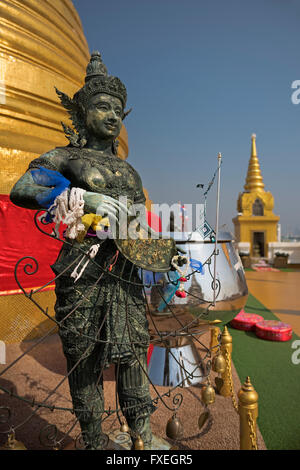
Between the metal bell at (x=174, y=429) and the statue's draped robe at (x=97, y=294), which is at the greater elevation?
the statue's draped robe at (x=97, y=294)

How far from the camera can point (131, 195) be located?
1233mm

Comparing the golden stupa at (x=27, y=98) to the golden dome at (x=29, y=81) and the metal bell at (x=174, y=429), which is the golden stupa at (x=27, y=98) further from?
the metal bell at (x=174, y=429)

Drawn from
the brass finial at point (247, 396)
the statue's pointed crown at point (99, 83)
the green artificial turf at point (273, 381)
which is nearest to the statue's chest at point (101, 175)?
the statue's pointed crown at point (99, 83)

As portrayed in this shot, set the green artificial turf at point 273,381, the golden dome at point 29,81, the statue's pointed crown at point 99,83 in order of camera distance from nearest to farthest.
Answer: the statue's pointed crown at point 99,83, the green artificial turf at point 273,381, the golden dome at point 29,81

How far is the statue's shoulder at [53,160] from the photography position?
1.06 meters

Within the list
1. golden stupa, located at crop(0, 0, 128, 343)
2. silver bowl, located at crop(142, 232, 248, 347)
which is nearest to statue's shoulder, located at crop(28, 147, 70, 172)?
silver bowl, located at crop(142, 232, 248, 347)

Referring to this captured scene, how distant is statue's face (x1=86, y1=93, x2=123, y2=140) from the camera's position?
1156 mm

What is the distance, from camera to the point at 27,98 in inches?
113

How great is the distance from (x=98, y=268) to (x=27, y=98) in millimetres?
2613

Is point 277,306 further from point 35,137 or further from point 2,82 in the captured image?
point 2,82

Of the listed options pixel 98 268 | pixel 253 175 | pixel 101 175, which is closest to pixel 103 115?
pixel 101 175

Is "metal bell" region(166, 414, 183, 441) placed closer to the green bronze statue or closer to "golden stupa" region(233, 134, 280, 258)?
the green bronze statue

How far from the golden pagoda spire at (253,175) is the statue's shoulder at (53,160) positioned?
52.2ft

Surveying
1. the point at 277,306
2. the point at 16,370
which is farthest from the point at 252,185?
the point at 16,370
